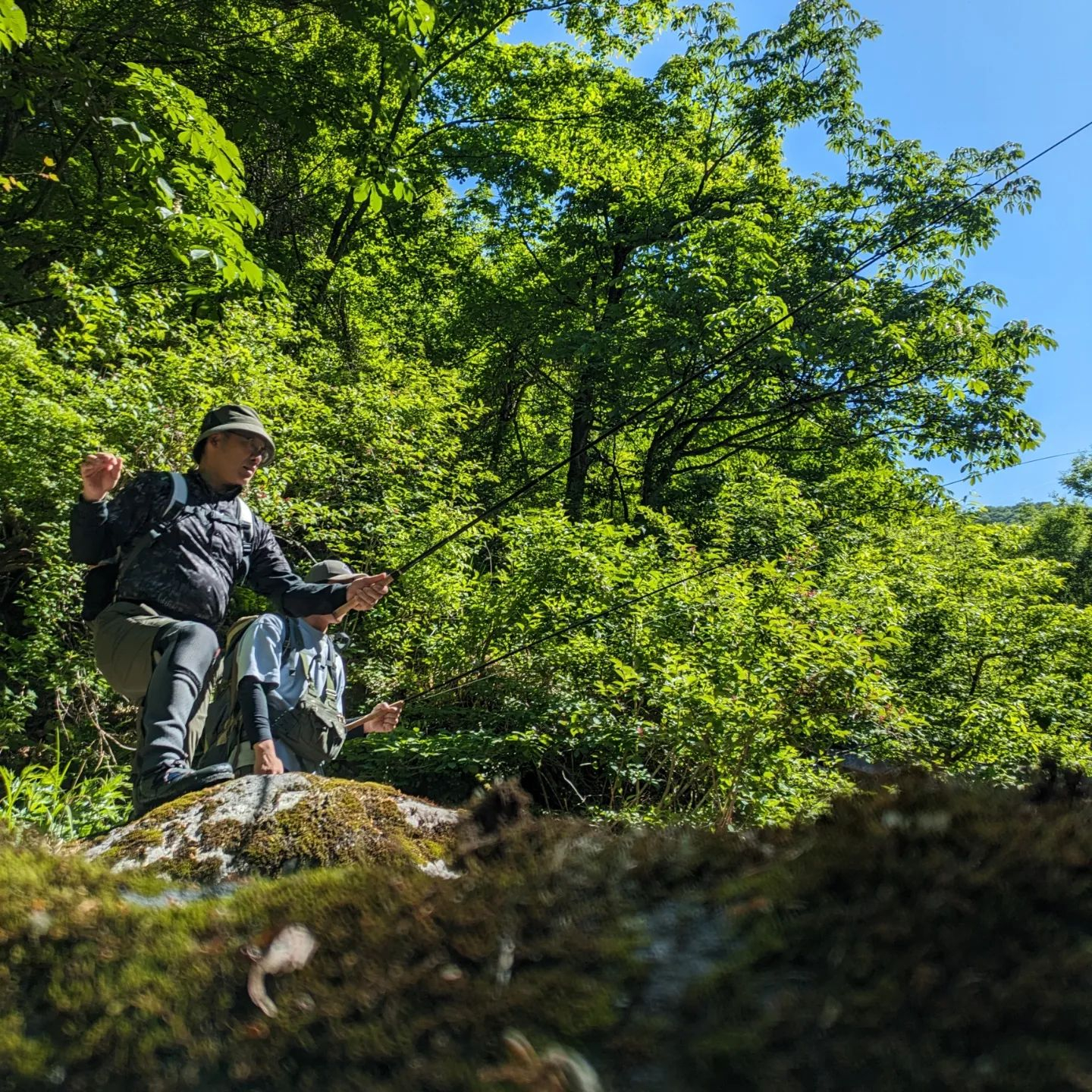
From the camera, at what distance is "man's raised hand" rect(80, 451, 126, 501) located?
3.13 meters

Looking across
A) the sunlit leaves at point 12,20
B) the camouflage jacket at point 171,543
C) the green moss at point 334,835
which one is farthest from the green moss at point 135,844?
the sunlit leaves at point 12,20

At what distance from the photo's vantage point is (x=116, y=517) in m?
3.27

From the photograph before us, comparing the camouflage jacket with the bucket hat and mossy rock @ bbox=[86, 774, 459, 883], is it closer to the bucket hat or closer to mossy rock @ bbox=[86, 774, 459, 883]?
the bucket hat

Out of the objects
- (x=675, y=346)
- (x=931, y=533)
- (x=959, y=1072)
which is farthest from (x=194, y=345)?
(x=931, y=533)

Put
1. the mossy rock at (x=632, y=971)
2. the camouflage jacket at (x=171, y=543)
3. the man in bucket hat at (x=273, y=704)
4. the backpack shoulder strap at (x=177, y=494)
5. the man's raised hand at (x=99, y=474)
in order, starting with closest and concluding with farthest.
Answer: the mossy rock at (x=632, y=971), the man's raised hand at (x=99, y=474), the camouflage jacket at (x=171, y=543), the backpack shoulder strap at (x=177, y=494), the man in bucket hat at (x=273, y=704)

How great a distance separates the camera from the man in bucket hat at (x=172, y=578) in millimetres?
3016

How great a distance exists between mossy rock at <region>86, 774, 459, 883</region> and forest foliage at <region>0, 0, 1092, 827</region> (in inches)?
79.9

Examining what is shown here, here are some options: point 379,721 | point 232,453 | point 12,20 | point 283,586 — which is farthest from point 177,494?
point 12,20

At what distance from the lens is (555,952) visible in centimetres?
95

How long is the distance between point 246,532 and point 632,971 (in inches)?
128

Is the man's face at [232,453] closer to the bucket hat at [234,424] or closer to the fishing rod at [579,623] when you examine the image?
the bucket hat at [234,424]

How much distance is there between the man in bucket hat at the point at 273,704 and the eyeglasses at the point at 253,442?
0.72 m

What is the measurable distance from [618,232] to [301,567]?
10676mm

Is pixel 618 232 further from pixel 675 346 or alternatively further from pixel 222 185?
pixel 222 185
